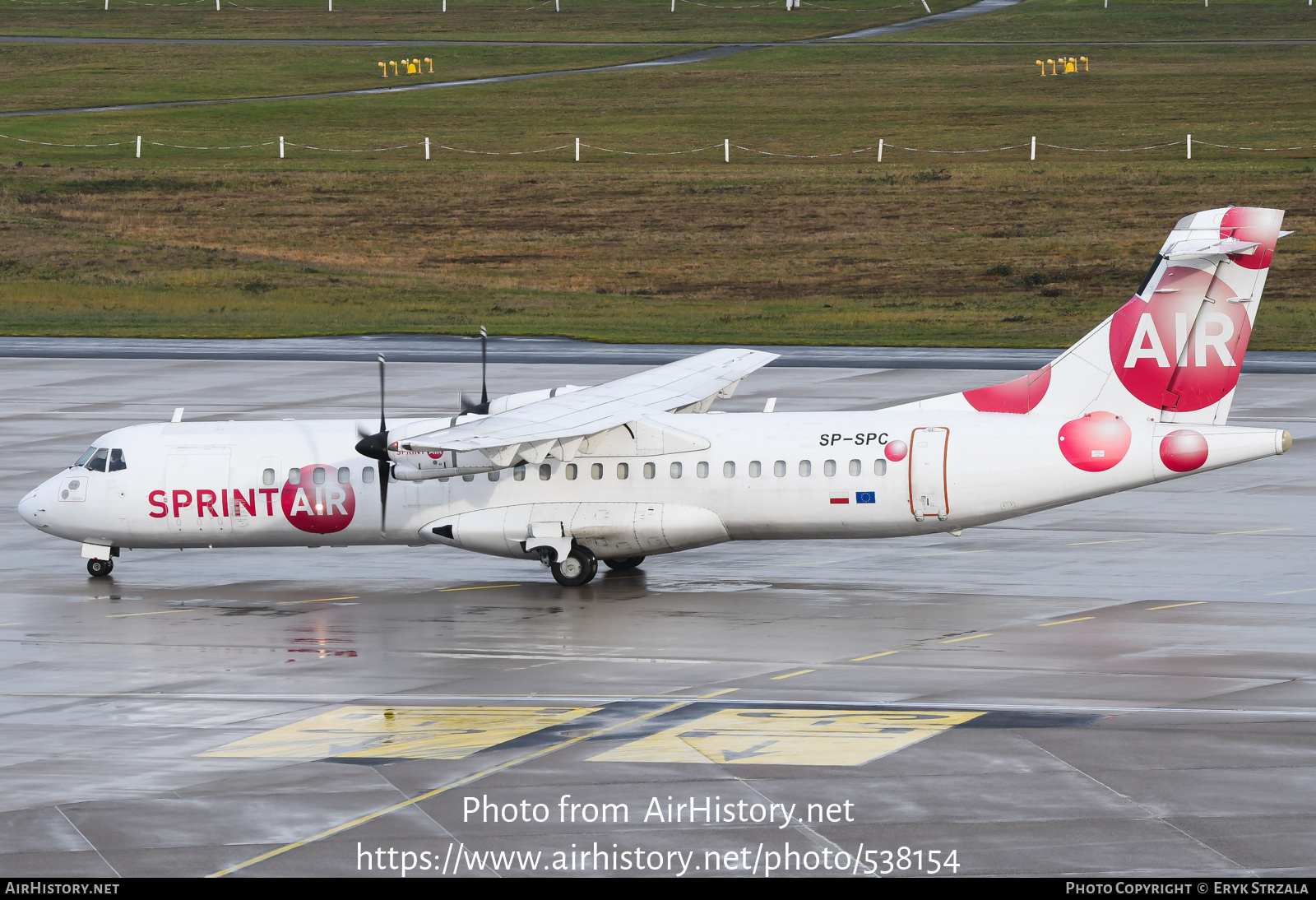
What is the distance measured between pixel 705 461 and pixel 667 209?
64957mm

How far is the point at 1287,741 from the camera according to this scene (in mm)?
20500

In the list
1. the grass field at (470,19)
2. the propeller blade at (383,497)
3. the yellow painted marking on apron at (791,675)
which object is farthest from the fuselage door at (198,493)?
the grass field at (470,19)

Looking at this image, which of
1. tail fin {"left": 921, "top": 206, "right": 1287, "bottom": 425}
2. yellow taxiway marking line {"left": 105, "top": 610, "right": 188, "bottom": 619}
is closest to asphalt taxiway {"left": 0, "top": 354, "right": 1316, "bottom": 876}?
yellow taxiway marking line {"left": 105, "top": 610, "right": 188, "bottom": 619}

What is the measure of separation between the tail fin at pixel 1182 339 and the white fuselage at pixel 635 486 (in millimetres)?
482

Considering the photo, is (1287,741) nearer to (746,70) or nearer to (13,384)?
(13,384)

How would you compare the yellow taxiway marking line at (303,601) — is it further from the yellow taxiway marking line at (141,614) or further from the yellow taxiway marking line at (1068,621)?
the yellow taxiway marking line at (1068,621)

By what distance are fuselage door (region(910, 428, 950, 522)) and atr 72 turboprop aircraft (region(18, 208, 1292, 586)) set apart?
0.03 meters

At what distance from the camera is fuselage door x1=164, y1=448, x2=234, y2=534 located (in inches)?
1241

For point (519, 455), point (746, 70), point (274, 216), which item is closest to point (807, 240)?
point (274, 216)

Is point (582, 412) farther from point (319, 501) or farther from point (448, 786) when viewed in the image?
point (448, 786)

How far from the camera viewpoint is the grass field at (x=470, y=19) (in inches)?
6196

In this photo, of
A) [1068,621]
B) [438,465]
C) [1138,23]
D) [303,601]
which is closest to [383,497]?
[438,465]

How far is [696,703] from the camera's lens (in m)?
22.9

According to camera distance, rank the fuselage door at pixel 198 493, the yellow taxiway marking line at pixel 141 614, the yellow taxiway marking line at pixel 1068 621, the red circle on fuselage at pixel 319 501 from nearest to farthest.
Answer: the yellow taxiway marking line at pixel 1068 621, the yellow taxiway marking line at pixel 141 614, the red circle on fuselage at pixel 319 501, the fuselage door at pixel 198 493
